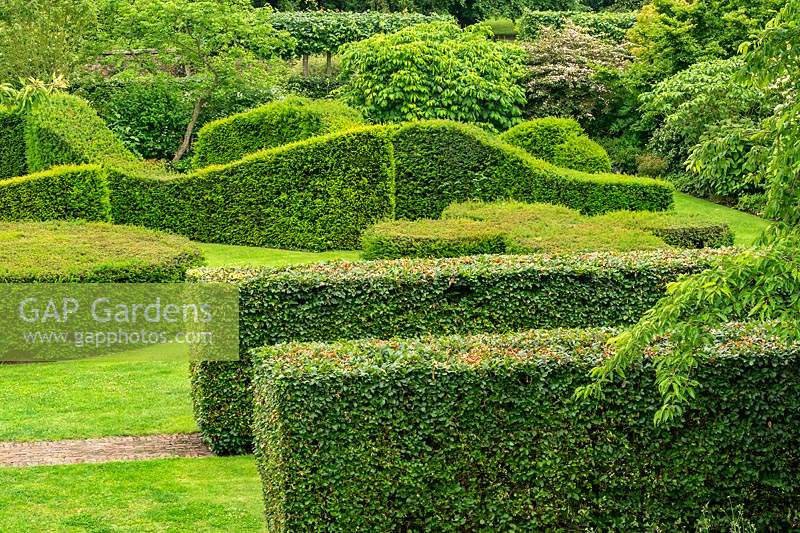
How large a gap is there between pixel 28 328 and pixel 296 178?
24.5 feet

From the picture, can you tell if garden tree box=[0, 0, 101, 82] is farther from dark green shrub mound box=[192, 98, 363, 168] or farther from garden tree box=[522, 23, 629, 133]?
garden tree box=[522, 23, 629, 133]

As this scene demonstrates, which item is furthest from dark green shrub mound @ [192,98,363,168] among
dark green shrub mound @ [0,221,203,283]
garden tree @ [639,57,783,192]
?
garden tree @ [639,57,783,192]

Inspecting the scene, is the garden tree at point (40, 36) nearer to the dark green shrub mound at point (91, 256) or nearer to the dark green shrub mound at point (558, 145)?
the dark green shrub mound at point (558, 145)

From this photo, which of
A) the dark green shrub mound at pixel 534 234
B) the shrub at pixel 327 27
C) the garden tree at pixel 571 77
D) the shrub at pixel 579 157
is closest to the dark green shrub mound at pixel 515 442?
the dark green shrub mound at pixel 534 234

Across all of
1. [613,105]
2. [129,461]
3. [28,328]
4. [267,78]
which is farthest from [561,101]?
[129,461]

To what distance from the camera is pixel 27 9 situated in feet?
98.9

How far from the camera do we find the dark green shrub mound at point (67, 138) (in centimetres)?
2175

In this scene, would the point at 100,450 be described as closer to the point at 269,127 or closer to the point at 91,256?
the point at 91,256

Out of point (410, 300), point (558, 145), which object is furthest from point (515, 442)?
point (558, 145)

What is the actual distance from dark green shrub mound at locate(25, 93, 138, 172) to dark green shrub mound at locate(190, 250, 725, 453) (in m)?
11.2

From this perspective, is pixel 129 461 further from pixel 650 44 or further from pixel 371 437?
pixel 650 44

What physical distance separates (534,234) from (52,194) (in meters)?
8.87

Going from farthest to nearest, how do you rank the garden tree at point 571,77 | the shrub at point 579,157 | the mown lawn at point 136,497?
1. the garden tree at point 571,77
2. the shrub at point 579,157
3. the mown lawn at point 136,497

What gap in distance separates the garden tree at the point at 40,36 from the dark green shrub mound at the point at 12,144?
15.9ft
